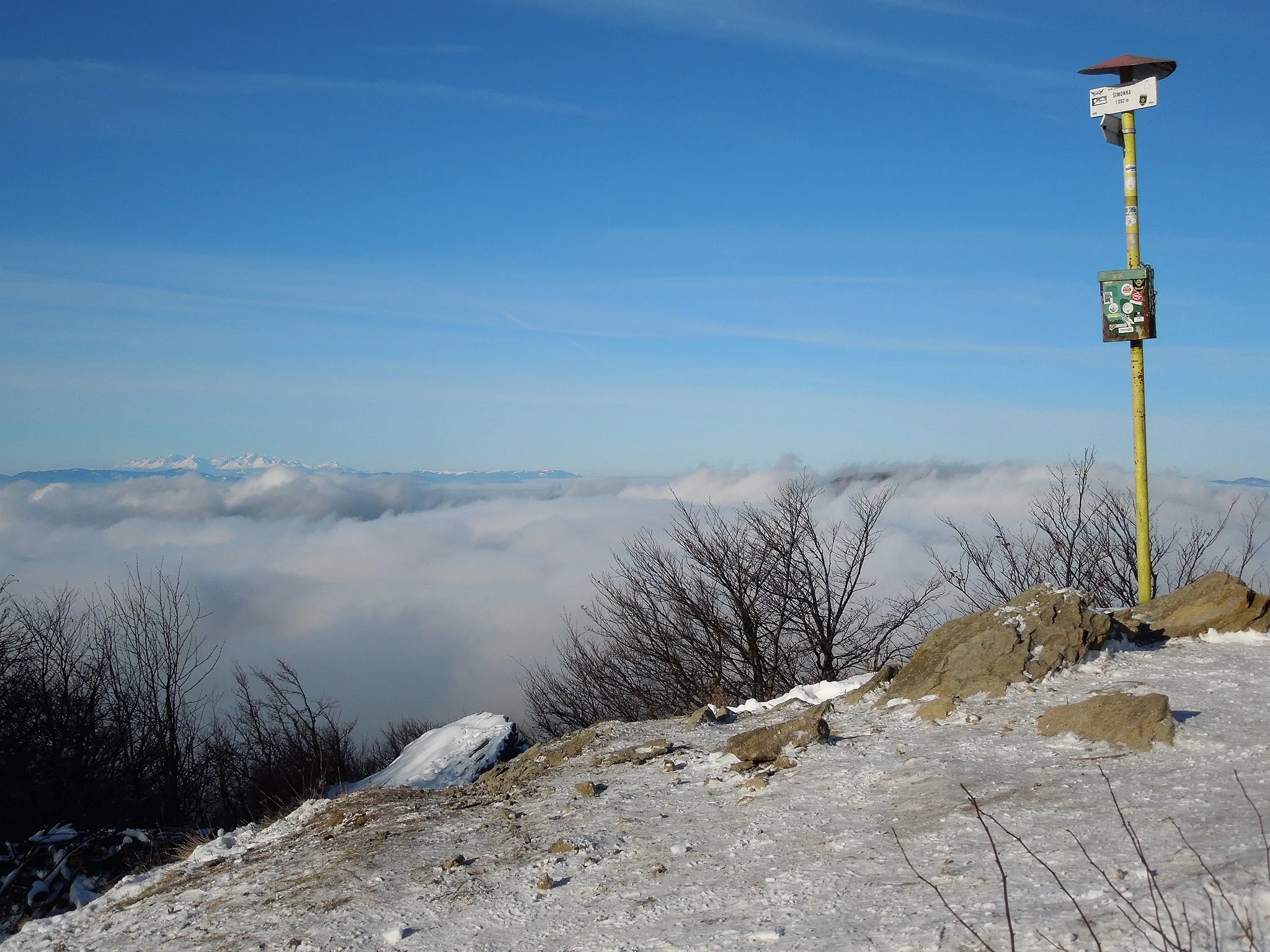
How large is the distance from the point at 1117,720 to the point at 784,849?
2201 millimetres

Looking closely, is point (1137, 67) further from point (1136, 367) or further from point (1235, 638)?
point (1235, 638)

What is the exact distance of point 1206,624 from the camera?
7.47m

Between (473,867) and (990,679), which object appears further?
(990,679)

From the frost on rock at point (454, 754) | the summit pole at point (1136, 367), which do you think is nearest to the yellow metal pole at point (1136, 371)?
the summit pole at point (1136, 367)

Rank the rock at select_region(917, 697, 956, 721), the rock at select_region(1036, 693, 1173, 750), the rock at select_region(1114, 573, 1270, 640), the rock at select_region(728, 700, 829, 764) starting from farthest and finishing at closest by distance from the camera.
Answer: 1. the rock at select_region(1114, 573, 1270, 640)
2. the rock at select_region(917, 697, 956, 721)
3. the rock at select_region(728, 700, 829, 764)
4. the rock at select_region(1036, 693, 1173, 750)

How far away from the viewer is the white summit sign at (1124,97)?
803 cm

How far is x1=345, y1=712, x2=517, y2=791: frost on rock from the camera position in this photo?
10.7 meters

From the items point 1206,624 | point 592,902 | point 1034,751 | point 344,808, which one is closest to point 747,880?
point 592,902

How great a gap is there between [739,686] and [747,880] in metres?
14.1

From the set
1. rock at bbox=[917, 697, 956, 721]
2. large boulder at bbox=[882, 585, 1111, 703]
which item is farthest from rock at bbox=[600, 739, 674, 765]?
rock at bbox=[917, 697, 956, 721]

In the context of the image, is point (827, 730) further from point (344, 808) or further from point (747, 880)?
point (344, 808)

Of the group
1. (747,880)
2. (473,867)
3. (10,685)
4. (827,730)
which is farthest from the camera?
(10,685)

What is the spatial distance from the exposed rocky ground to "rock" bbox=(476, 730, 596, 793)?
37 mm

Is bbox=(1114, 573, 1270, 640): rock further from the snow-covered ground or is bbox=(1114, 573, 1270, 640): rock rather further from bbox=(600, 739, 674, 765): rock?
bbox=(600, 739, 674, 765): rock
